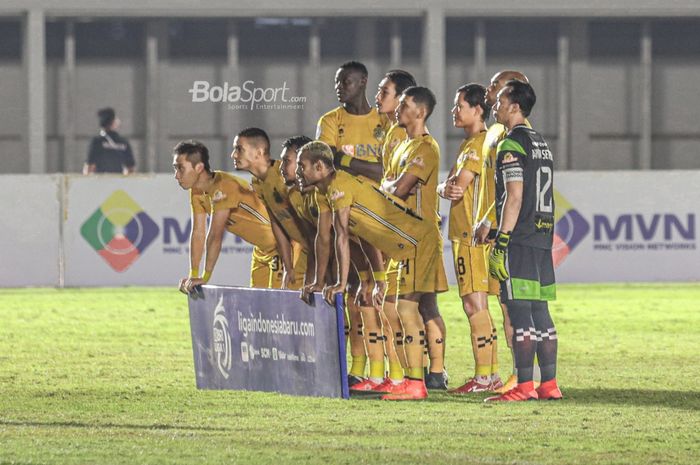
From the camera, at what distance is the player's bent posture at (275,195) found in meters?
11.0

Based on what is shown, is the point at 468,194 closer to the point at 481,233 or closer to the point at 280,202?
the point at 481,233

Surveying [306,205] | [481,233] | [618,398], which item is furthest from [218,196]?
[618,398]

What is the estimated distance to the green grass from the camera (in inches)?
315

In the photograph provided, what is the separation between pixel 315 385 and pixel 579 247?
11893 mm

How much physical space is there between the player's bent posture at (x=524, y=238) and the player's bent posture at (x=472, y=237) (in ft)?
1.93

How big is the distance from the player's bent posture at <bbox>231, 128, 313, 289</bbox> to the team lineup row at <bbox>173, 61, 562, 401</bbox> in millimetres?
10

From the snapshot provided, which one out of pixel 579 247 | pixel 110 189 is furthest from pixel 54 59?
pixel 579 247

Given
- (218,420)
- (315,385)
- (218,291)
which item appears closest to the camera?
(218,420)

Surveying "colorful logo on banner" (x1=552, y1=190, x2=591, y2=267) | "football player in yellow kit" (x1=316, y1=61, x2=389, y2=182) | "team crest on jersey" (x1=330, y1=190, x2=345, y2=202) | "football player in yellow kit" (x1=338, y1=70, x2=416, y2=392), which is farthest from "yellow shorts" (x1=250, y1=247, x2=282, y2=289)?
"colorful logo on banner" (x1=552, y1=190, x2=591, y2=267)

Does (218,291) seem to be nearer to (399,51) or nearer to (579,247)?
(579,247)

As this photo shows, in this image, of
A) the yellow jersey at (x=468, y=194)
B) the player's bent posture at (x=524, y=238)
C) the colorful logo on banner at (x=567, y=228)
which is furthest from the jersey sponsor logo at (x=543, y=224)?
the colorful logo on banner at (x=567, y=228)

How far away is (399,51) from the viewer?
3247 cm

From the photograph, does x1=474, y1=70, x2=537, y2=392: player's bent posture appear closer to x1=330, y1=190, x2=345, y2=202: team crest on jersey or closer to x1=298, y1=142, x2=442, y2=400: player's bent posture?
x1=298, y1=142, x2=442, y2=400: player's bent posture

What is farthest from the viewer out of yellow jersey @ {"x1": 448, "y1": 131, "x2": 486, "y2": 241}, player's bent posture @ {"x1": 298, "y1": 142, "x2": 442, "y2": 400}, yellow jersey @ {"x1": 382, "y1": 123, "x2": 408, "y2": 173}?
yellow jersey @ {"x1": 382, "y1": 123, "x2": 408, "y2": 173}
